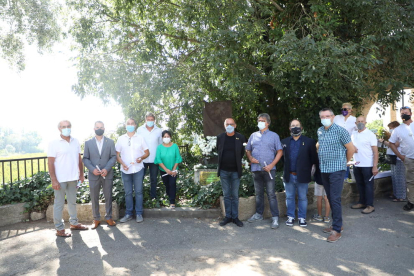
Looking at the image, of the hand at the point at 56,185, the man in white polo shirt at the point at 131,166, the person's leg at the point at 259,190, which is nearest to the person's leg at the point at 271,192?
the person's leg at the point at 259,190

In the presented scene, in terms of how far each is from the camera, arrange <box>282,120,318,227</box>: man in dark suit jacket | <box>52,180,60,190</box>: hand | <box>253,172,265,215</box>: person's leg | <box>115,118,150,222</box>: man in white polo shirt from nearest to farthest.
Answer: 1. <box>52,180,60,190</box>: hand
2. <box>282,120,318,227</box>: man in dark suit jacket
3. <box>253,172,265,215</box>: person's leg
4. <box>115,118,150,222</box>: man in white polo shirt

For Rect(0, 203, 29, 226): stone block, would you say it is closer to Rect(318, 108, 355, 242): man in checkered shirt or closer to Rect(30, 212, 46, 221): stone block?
Rect(30, 212, 46, 221): stone block

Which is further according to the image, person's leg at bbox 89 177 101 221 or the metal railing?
the metal railing

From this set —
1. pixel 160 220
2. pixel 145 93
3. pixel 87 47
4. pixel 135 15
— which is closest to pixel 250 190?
pixel 160 220

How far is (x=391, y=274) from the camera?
13.1ft

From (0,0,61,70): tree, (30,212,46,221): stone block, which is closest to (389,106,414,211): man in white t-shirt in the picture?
(30,212,46,221): stone block

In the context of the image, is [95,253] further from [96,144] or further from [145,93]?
[145,93]

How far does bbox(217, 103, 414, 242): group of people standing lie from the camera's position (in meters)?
5.32

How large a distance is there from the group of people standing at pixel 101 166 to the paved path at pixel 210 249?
370 mm

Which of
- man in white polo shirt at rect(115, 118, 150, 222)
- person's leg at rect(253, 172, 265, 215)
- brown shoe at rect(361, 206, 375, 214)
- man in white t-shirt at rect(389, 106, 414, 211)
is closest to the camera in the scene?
person's leg at rect(253, 172, 265, 215)

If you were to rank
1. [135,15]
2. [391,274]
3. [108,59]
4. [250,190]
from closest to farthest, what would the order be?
1. [391,274]
2. [250,190]
3. [108,59]
4. [135,15]

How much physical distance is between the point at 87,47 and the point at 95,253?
657 cm

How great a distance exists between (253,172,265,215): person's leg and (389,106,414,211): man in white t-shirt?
10.2 ft

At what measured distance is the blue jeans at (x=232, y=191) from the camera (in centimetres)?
621
